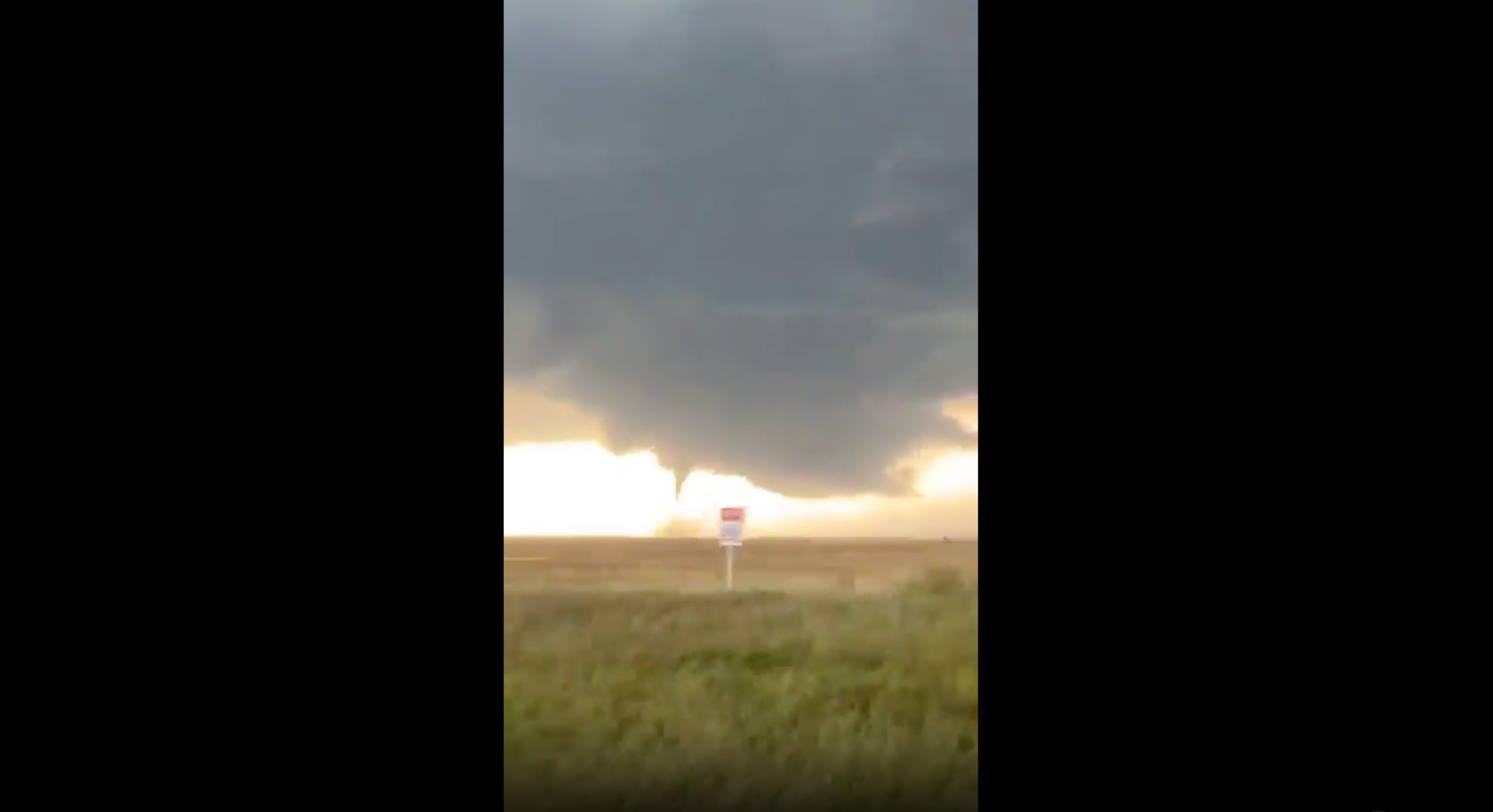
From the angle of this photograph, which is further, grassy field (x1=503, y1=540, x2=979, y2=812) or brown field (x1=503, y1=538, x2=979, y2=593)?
brown field (x1=503, y1=538, x2=979, y2=593)

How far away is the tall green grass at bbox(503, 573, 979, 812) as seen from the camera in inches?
140

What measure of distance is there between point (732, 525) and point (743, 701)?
1.33 m

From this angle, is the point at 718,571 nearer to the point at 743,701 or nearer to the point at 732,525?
the point at 732,525

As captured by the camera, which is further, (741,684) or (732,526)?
(732,526)

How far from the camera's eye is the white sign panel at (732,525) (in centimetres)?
555

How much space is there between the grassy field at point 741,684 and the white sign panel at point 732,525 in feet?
1.15

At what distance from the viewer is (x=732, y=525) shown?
565 cm

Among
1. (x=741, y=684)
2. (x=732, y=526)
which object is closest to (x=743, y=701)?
(x=741, y=684)

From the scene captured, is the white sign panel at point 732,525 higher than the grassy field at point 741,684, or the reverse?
the white sign panel at point 732,525
